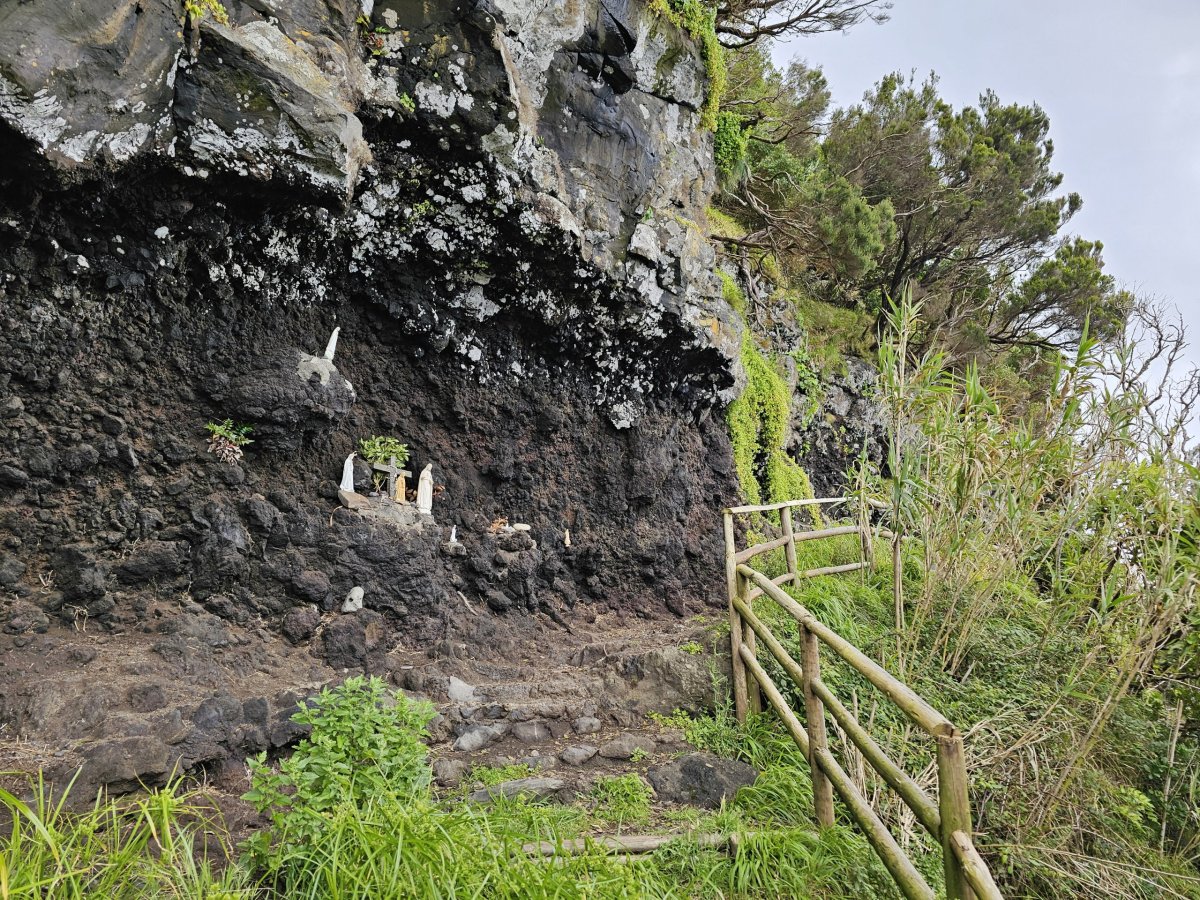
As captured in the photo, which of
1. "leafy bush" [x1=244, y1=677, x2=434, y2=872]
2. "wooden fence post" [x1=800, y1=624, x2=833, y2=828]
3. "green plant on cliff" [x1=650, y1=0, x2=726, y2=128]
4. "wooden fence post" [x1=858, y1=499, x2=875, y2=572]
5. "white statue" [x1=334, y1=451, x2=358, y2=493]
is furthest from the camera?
"green plant on cliff" [x1=650, y1=0, x2=726, y2=128]

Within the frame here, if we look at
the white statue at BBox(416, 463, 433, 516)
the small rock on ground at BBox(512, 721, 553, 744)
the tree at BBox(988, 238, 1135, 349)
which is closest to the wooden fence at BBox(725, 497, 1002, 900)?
the small rock on ground at BBox(512, 721, 553, 744)

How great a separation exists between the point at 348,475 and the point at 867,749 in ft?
13.2

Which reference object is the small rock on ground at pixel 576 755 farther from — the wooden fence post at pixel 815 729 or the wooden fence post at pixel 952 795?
the wooden fence post at pixel 952 795

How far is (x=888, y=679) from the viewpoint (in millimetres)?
2020

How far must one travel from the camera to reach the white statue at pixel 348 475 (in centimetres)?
484

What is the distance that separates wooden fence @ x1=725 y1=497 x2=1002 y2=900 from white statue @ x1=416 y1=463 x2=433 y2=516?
2.53m

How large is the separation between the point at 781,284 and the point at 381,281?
6343 mm

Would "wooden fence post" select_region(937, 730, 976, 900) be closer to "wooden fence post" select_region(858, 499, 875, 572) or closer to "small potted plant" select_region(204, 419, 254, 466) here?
"wooden fence post" select_region(858, 499, 875, 572)

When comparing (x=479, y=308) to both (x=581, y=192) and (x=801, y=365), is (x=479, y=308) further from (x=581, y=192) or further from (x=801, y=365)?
(x=801, y=365)

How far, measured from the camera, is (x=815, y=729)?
270 centimetres

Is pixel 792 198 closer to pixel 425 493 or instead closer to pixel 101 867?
pixel 425 493

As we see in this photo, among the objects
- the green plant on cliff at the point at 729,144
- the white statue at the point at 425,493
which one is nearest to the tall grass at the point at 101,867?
the white statue at the point at 425,493

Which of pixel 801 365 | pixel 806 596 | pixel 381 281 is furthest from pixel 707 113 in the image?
pixel 806 596

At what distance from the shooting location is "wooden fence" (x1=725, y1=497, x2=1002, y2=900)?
1.63 m
